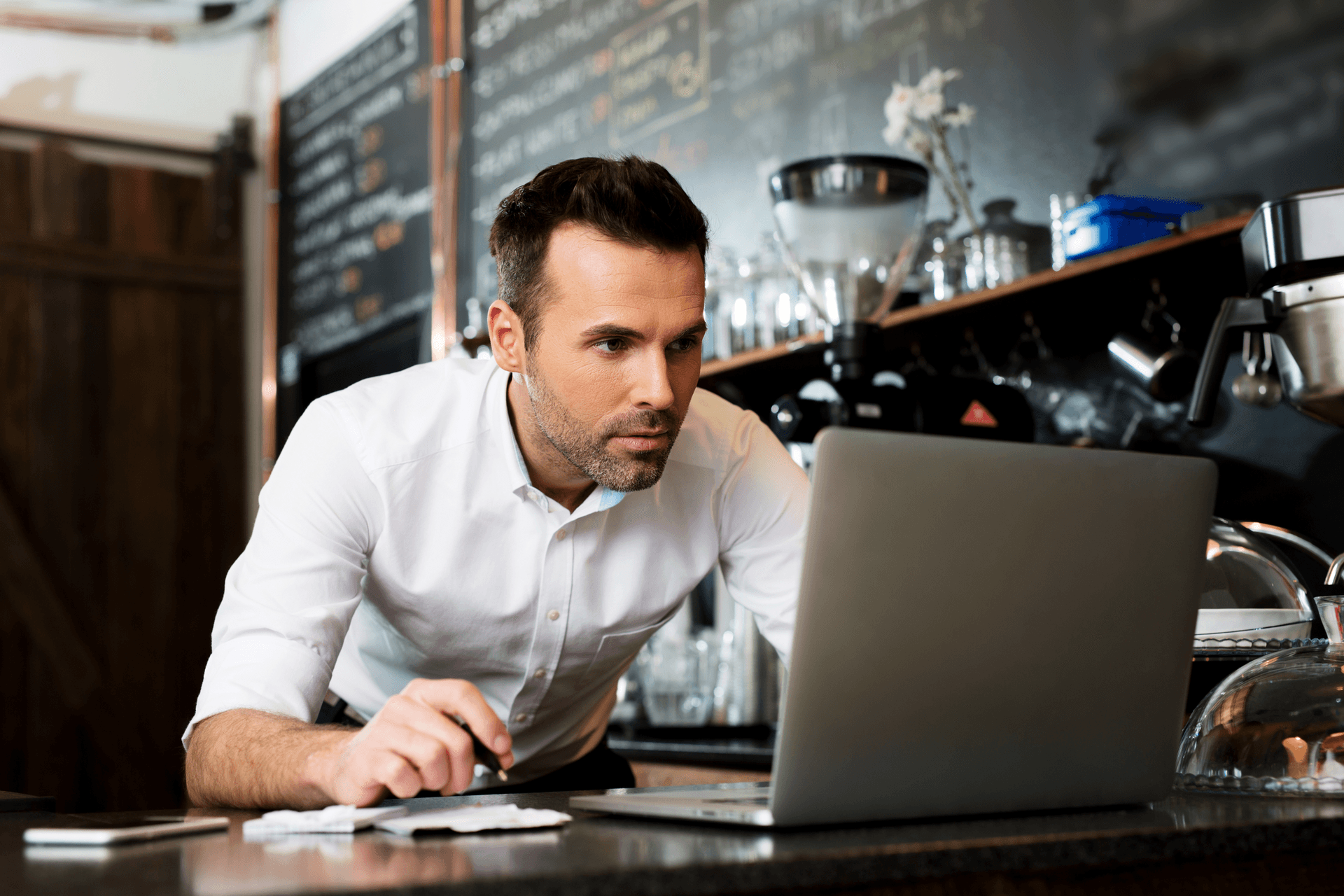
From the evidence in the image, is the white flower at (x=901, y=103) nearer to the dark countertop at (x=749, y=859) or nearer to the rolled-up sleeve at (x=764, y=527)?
the rolled-up sleeve at (x=764, y=527)

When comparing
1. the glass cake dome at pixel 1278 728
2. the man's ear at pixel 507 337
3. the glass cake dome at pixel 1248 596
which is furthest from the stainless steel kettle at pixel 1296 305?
the man's ear at pixel 507 337

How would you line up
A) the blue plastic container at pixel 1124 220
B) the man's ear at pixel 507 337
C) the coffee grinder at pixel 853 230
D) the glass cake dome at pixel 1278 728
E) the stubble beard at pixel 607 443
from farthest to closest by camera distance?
1. the coffee grinder at pixel 853 230
2. the blue plastic container at pixel 1124 220
3. the man's ear at pixel 507 337
4. the stubble beard at pixel 607 443
5. the glass cake dome at pixel 1278 728

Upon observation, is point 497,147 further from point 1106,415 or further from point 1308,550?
point 1308,550

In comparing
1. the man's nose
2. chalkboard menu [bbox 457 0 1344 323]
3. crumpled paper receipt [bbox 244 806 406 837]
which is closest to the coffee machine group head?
chalkboard menu [bbox 457 0 1344 323]

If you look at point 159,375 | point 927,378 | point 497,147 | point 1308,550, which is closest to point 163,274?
point 159,375

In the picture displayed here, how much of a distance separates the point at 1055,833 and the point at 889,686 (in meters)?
0.12

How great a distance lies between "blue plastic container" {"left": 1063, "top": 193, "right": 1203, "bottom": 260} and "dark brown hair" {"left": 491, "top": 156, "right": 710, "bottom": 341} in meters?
0.62

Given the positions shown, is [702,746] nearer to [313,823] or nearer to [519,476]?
[519,476]

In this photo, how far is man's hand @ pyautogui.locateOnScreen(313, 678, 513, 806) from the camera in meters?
0.85

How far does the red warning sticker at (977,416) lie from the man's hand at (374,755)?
1.03 m

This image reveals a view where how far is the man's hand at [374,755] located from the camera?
85 centimetres

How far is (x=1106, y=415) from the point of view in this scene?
74.6 inches

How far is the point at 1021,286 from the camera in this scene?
5.77 feet

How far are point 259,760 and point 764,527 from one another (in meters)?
0.68
